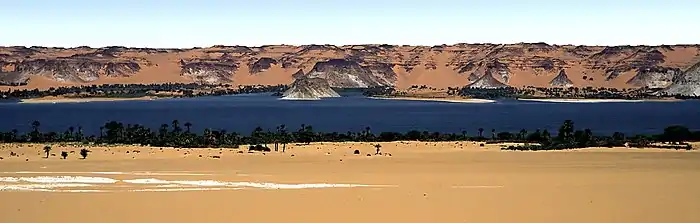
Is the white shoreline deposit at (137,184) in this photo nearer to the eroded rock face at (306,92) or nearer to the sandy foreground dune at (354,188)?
the sandy foreground dune at (354,188)

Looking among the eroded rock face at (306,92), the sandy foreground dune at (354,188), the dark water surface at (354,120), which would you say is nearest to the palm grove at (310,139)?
the sandy foreground dune at (354,188)

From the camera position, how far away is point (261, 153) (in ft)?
150

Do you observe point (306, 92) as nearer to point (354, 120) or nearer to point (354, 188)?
point (354, 120)

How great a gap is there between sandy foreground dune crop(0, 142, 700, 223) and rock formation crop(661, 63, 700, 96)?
142469 millimetres

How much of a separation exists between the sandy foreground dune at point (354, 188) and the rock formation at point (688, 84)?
142469 mm

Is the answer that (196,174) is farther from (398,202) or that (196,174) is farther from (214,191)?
(398,202)

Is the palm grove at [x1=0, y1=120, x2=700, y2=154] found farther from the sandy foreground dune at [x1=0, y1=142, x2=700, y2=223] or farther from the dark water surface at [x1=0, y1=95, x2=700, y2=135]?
the dark water surface at [x1=0, y1=95, x2=700, y2=135]

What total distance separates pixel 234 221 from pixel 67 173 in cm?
1453

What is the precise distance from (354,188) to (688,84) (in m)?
167

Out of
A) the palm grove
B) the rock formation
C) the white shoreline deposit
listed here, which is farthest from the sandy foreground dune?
the rock formation

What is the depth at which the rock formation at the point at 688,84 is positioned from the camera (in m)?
175

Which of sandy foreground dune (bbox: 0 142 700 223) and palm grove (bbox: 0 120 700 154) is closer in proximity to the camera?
sandy foreground dune (bbox: 0 142 700 223)

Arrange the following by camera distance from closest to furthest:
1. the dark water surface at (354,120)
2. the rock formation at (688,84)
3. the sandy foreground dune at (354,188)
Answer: the sandy foreground dune at (354,188)
the dark water surface at (354,120)
the rock formation at (688,84)

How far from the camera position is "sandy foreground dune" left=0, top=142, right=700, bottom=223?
20953mm
